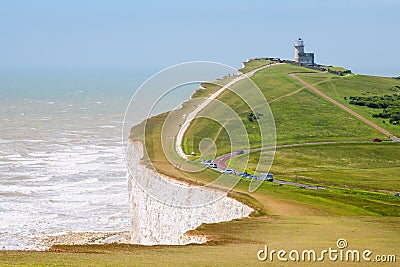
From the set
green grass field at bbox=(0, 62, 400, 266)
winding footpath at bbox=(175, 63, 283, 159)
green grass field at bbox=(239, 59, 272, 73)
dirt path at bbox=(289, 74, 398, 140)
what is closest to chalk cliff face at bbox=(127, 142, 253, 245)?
green grass field at bbox=(0, 62, 400, 266)

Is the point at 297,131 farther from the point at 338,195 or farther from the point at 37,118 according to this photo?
the point at 37,118

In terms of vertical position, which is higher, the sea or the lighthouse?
the lighthouse

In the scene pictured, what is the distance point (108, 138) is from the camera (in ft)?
396

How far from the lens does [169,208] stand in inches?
1939

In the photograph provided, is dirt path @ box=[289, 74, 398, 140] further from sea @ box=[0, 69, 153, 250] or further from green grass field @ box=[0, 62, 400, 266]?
sea @ box=[0, 69, 153, 250]

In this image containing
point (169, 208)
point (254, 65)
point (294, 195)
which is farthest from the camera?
point (254, 65)

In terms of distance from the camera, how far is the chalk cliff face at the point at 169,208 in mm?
46281

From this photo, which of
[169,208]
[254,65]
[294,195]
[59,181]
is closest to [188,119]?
[59,181]

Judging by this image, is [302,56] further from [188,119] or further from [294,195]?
[294,195]

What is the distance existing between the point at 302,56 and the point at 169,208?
131 m

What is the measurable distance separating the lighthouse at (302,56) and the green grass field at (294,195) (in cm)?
4943

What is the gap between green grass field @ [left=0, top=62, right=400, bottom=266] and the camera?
90.8 ft

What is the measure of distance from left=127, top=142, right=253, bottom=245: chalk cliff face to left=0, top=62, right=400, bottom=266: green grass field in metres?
1.15

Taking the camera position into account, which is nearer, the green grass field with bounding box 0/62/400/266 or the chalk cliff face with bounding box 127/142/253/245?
the green grass field with bounding box 0/62/400/266
